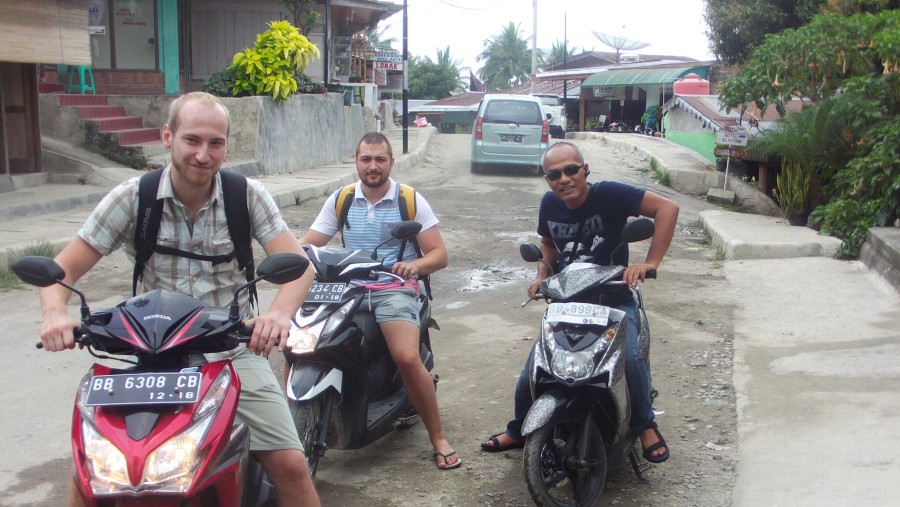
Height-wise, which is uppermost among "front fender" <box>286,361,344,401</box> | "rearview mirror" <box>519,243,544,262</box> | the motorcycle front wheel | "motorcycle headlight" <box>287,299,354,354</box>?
"rearview mirror" <box>519,243,544,262</box>

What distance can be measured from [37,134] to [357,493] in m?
10.6

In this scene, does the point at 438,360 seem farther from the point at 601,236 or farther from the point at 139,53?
the point at 139,53

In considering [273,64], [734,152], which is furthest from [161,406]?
[273,64]

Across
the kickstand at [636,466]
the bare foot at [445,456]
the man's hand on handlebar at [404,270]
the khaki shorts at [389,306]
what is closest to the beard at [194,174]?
the khaki shorts at [389,306]

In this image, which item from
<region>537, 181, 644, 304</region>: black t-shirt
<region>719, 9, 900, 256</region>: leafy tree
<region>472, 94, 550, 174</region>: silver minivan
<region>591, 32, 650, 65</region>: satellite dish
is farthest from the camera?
<region>591, 32, 650, 65</region>: satellite dish

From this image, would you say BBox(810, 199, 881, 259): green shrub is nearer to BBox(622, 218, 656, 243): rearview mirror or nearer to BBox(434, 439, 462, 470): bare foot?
BBox(622, 218, 656, 243): rearview mirror

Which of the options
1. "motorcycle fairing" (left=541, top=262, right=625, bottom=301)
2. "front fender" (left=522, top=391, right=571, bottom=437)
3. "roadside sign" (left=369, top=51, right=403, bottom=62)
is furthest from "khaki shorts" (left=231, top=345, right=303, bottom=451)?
"roadside sign" (left=369, top=51, right=403, bottom=62)

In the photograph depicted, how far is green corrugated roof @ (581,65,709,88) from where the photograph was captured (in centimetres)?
3372

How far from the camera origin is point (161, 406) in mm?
2430

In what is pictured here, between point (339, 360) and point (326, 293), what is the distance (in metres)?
0.31

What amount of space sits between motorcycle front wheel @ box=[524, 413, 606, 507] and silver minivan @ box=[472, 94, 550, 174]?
1542 cm

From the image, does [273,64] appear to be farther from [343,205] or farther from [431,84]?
→ [431,84]

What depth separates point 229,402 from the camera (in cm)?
258

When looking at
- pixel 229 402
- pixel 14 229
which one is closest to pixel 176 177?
pixel 229 402
